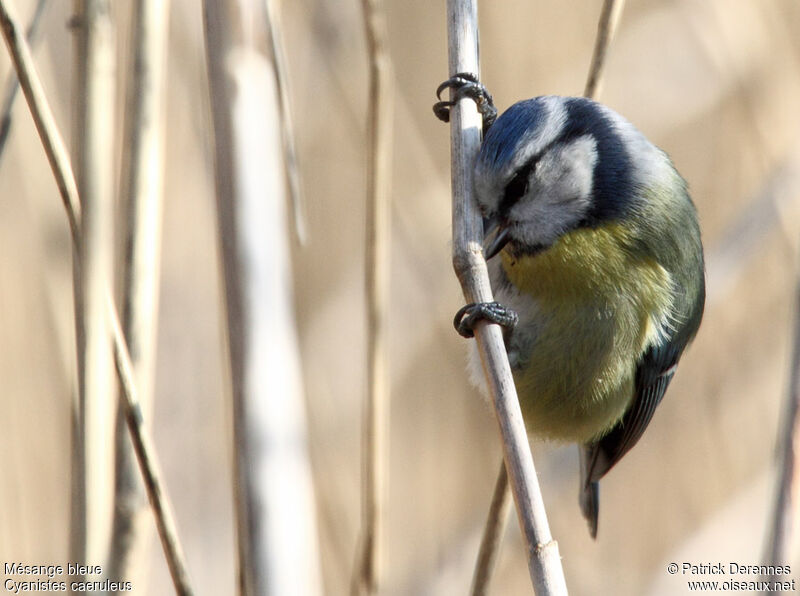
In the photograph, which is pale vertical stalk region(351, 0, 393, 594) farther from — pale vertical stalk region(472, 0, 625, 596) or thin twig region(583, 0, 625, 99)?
thin twig region(583, 0, 625, 99)

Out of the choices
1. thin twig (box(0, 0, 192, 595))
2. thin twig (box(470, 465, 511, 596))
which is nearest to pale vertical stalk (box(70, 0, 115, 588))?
thin twig (box(0, 0, 192, 595))

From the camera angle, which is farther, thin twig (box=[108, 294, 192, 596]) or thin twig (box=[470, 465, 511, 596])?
thin twig (box=[470, 465, 511, 596])

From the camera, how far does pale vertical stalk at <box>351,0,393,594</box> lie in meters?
0.93

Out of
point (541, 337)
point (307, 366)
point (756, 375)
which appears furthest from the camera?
point (756, 375)

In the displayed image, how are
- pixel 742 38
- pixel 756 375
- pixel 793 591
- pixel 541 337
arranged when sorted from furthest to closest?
pixel 756 375, pixel 742 38, pixel 793 591, pixel 541 337

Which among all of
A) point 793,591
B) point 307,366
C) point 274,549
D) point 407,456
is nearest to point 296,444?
point 274,549

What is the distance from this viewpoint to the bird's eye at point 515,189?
37.3 inches

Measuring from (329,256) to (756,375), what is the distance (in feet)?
3.07

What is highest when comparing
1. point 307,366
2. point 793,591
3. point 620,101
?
point 620,101

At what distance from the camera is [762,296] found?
5.68 feet

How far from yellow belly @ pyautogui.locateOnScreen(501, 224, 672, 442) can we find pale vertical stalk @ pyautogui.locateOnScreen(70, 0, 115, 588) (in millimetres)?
542

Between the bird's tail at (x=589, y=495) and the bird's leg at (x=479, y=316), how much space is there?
53 centimetres

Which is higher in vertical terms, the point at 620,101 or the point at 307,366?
the point at 620,101

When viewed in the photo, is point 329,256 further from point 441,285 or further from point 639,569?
point 639,569
